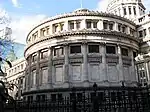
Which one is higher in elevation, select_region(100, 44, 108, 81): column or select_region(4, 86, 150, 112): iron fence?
select_region(100, 44, 108, 81): column

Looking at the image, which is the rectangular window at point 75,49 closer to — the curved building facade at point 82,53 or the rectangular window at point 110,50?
the curved building facade at point 82,53

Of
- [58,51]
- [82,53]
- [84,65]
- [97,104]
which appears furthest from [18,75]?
[97,104]

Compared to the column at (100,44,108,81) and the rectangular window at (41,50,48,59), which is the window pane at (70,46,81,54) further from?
the rectangular window at (41,50,48,59)

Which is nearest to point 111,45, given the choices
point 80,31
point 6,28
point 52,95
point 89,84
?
point 80,31

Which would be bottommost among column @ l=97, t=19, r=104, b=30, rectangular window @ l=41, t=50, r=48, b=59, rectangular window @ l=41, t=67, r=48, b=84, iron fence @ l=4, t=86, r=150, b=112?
iron fence @ l=4, t=86, r=150, b=112

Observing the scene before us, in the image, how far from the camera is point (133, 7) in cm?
7162

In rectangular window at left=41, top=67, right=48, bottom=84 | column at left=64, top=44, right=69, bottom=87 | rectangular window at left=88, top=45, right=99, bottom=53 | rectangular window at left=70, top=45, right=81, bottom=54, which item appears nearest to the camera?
column at left=64, top=44, right=69, bottom=87

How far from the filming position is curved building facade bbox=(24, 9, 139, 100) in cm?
4016

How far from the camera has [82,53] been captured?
134 ft

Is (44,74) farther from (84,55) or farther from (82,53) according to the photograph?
(84,55)

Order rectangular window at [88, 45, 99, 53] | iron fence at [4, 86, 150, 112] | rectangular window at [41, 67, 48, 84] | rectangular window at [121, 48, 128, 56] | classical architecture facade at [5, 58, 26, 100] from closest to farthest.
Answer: iron fence at [4, 86, 150, 112] < rectangular window at [88, 45, 99, 53] < rectangular window at [41, 67, 48, 84] < rectangular window at [121, 48, 128, 56] < classical architecture facade at [5, 58, 26, 100]

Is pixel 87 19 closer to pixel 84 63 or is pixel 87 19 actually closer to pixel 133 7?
pixel 84 63

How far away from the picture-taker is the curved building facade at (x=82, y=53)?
132 feet

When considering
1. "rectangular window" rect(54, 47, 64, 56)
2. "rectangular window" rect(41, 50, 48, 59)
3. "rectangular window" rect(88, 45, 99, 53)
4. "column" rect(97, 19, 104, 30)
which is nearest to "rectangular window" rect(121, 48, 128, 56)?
"rectangular window" rect(88, 45, 99, 53)
